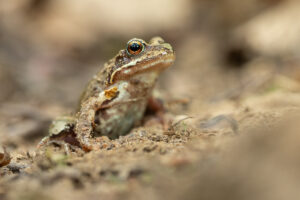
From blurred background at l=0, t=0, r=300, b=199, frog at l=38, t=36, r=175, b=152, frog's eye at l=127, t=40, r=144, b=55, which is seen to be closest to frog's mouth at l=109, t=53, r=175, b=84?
frog at l=38, t=36, r=175, b=152

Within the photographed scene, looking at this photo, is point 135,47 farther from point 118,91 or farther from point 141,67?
point 118,91

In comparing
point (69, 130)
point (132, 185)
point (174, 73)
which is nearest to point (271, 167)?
point (132, 185)

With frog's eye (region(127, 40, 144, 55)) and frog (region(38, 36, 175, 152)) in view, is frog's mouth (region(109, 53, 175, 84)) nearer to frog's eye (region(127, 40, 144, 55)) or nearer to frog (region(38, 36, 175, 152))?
frog (region(38, 36, 175, 152))

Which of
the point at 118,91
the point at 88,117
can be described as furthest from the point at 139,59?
the point at 88,117

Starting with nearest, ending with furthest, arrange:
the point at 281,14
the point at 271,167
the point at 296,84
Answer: the point at 271,167, the point at 296,84, the point at 281,14

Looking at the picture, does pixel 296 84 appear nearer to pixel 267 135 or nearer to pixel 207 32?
pixel 267 135

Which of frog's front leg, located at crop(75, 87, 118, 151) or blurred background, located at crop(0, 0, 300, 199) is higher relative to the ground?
blurred background, located at crop(0, 0, 300, 199)
